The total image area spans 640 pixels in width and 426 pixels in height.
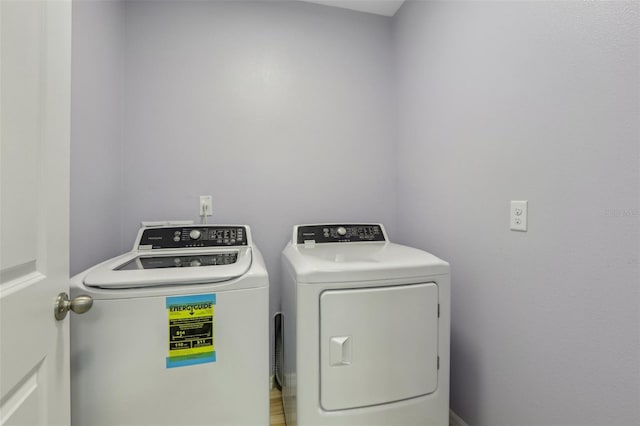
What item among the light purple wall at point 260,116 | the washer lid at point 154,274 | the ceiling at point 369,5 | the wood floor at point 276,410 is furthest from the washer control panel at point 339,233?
the ceiling at point 369,5

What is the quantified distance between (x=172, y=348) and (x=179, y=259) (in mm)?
546

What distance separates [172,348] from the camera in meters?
0.96

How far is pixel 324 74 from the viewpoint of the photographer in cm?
A: 199

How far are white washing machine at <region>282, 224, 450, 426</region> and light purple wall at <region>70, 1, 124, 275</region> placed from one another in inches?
37.9

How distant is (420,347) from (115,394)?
112 centimetres

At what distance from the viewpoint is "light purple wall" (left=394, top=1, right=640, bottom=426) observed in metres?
0.86

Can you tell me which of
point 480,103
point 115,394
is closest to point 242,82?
point 480,103

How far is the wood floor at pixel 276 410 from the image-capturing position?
1.58 meters

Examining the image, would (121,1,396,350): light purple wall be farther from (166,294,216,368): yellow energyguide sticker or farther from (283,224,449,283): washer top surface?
(166,294,216,368): yellow energyguide sticker

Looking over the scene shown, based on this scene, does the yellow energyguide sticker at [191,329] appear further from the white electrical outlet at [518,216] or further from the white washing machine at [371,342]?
the white electrical outlet at [518,216]

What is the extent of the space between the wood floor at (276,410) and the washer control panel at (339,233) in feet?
3.20

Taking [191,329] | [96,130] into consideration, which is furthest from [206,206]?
[191,329]

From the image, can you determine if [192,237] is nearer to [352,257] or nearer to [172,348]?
[172,348]

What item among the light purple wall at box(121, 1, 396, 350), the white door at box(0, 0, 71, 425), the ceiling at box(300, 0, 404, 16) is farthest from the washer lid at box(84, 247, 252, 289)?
the ceiling at box(300, 0, 404, 16)
